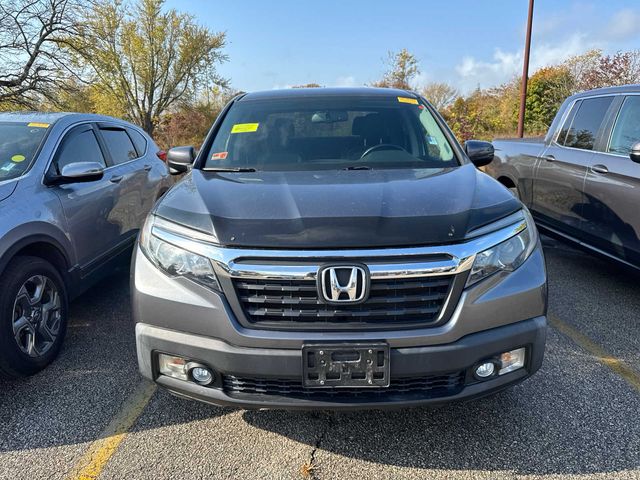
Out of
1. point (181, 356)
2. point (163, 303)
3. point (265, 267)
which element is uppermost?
point (265, 267)

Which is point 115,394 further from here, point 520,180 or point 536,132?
point 536,132

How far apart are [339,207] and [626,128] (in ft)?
11.1

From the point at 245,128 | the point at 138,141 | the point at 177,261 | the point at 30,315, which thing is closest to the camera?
the point at 177,261

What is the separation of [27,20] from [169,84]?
1495 cm

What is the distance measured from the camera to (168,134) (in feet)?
113

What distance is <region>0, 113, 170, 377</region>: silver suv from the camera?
2.93 m

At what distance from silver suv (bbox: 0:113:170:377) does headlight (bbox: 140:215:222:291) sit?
3.86 feet

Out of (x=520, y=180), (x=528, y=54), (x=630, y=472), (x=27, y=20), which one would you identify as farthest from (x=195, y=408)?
(x=27, y=20)

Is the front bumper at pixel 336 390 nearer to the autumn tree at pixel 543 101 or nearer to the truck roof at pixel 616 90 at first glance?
the truck roof at pixel 616 90

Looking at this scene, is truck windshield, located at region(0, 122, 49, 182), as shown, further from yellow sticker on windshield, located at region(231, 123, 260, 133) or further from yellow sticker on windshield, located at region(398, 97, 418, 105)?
yellow sticker on windshield, located at region(398, 97, 418, 105)

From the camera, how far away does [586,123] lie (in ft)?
15.9

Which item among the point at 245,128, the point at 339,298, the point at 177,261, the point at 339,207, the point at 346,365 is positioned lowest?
the point at 346,365

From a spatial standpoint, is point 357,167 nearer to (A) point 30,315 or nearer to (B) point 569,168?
(A) point 30,315

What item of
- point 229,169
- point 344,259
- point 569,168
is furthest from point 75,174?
point 569,168
